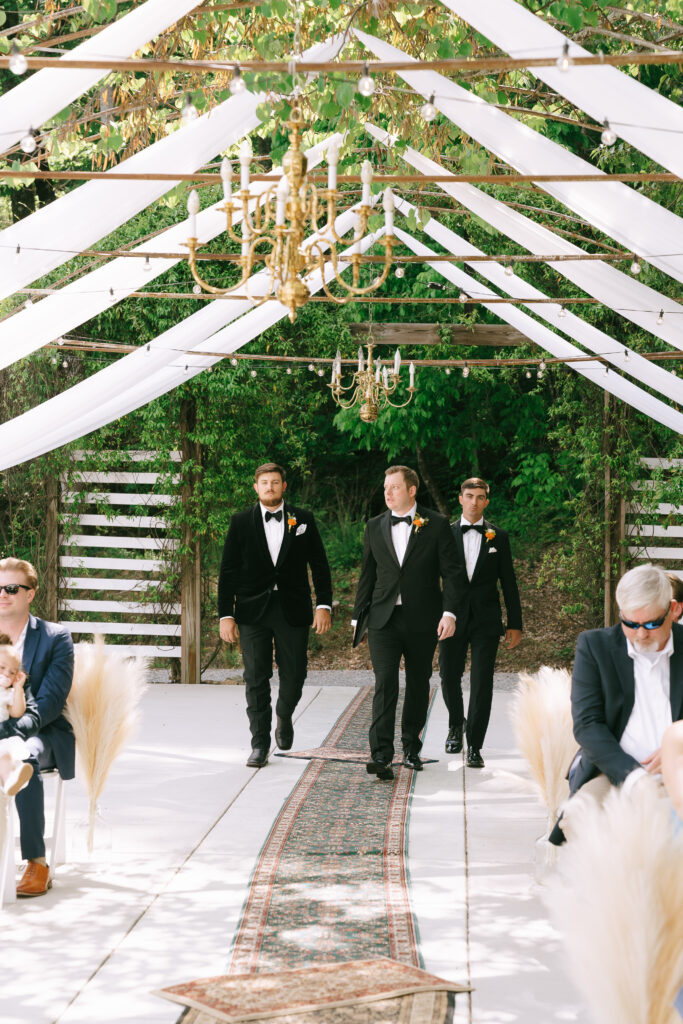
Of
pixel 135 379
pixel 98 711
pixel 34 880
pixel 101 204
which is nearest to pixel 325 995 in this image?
pixel 34 880

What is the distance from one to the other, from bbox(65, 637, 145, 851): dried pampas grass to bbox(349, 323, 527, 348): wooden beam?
20.3 feet

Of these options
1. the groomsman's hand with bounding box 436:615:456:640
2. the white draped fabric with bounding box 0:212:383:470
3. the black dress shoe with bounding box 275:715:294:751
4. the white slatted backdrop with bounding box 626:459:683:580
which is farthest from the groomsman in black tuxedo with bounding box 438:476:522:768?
the white slatted backdrop with bounding box 626:459:683:580

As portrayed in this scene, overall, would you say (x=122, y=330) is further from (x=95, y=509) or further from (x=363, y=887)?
(x=363, y=887)

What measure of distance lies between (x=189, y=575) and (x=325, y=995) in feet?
22.9

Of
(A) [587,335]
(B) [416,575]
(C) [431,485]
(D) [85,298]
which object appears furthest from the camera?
(C) [431,485]

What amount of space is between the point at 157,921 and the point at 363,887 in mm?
836

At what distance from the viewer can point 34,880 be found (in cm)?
446

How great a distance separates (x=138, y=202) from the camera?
15.9 ft

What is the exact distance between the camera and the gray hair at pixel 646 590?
12.0ft

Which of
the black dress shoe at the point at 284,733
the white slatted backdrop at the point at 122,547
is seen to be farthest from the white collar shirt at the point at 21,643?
the white slatted backdrop at the point at 122,547

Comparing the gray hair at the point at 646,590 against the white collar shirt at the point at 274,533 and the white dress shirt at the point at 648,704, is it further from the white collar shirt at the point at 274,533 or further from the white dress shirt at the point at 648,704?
the white collar shirt at the point at 274,533

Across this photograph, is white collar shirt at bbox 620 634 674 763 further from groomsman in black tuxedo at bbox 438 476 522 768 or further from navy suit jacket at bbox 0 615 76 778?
groomsman in black tuxedo at bbox 438 476 522 768

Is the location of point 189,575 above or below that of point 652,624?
below

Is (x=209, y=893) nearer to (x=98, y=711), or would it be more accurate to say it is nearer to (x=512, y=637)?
(x=98, y=711)
